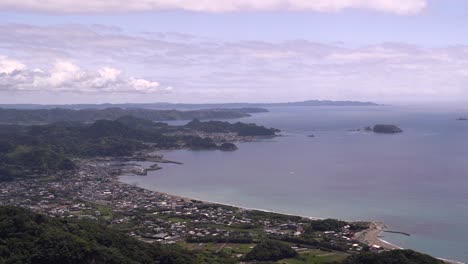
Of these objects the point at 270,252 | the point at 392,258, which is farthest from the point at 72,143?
the point at 392,258

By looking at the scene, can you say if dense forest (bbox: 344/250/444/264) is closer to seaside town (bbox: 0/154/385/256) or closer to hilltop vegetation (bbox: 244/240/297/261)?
hilltop vegetation (bbox: 244/240/297/261)

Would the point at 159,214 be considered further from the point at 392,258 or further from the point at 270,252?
the point at 392,258

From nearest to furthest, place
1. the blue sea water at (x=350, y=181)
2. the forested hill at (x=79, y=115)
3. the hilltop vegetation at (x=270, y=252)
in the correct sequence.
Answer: the hilltop vegetation at (x=270, y=252)
the blue sea water at (x=350, y=181)
the forested hill at (x=79, y=115)

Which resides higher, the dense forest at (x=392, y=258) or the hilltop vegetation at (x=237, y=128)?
the hilltop vegetation at (x=237, y=128)

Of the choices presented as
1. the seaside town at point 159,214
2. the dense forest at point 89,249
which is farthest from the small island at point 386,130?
the dense forest at point 89,249

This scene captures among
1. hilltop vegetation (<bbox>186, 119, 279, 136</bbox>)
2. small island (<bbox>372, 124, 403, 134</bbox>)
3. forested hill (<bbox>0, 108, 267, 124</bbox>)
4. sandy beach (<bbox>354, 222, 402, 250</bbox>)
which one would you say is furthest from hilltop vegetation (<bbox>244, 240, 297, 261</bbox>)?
forested hill (<bbox>0, 108, 267, 124</bbox>)

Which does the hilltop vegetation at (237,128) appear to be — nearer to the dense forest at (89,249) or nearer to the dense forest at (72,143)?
the dense forest at (72,143)

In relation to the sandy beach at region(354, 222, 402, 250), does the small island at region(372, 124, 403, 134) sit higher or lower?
higher
